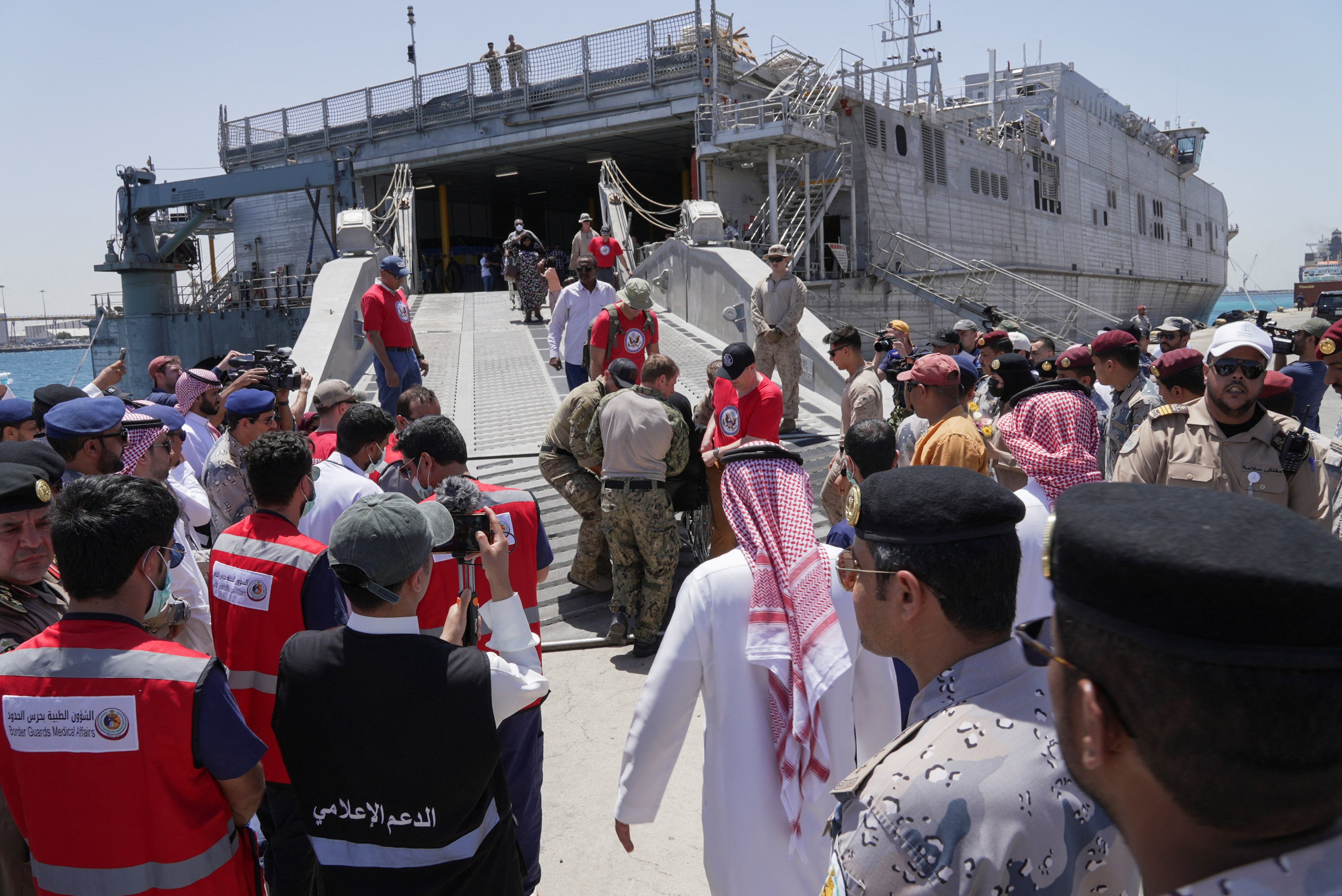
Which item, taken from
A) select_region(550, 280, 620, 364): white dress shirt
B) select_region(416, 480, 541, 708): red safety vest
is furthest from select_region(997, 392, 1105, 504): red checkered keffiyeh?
select_region(550, 280, 620, 364): white dress shirt

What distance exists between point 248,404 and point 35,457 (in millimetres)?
1524

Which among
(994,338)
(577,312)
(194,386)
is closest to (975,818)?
(194,386)

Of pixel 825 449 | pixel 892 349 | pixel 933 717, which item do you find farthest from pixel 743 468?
pixel 825 449

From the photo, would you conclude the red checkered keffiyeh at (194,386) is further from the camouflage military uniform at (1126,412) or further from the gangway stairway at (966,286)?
the gangway stairway at (966,286)

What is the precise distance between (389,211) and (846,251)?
1345 cm

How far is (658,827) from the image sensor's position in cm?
409

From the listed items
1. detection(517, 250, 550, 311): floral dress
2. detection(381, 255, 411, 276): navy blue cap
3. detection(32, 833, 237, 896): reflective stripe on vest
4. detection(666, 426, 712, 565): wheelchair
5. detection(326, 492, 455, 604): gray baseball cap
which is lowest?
detection(32, 833, 237, 896): reflective stripe on vest

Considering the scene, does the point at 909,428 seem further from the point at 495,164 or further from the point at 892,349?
the point at 495,164

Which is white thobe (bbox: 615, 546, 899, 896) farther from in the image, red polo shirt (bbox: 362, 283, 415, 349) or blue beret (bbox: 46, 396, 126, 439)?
red polo shirt (bbox: 362, 283, 415, 349)

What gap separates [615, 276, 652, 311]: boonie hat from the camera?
827 cm

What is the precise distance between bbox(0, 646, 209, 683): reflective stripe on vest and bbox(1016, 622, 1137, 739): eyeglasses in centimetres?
201

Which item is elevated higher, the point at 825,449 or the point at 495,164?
the point at 495,164

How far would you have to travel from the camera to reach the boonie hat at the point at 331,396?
5355 mm

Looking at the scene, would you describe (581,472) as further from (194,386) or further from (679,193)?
(679,193)
